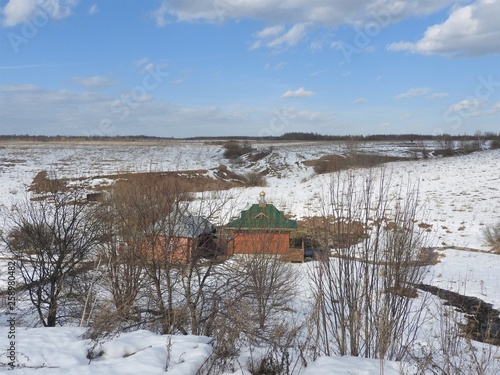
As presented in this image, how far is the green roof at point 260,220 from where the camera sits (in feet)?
41.9

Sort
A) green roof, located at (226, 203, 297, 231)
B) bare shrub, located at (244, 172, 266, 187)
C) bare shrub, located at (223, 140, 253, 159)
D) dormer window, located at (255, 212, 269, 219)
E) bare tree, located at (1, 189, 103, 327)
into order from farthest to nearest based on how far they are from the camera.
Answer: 1. bare shrub, located at (223, 140, 253, 159)
2. bare shrub, located at (244, 172, 266, 187)
3. dormer window, located at (255, 212, 269, 219)
4. green roof, located at (226, 203, 297, 231)
5. bare tree, located at (1, 189, 103, 327)

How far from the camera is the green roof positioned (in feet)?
41.9

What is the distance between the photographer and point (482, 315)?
1292 cm

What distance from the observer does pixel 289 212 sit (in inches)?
1017

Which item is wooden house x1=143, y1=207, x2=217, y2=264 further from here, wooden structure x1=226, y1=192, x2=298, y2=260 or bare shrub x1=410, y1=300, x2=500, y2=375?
bare shrub x1=410, y1=300, x2=500, y2=375

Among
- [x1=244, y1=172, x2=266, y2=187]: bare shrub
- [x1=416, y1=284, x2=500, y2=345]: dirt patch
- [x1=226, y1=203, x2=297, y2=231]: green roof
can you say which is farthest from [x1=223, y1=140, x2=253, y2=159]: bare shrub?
[x1=416, y1=284, x2=500, y2=345]: dirt patch

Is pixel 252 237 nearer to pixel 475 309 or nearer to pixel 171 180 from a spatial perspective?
pixel 171 180

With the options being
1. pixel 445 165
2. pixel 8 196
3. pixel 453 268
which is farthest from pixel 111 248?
pixel 445 165

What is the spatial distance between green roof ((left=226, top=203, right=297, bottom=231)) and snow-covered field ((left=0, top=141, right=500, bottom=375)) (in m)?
1.43

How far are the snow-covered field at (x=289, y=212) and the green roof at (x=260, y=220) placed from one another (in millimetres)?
1433

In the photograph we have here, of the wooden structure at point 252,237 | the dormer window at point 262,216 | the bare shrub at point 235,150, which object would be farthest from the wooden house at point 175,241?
the bare shrub at point 235,150

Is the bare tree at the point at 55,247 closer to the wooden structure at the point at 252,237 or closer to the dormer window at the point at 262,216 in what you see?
the wooden structure at the point at 252,237

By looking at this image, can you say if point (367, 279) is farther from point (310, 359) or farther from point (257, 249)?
point (257, 249)

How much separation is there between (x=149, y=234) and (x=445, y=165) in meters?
37.6
